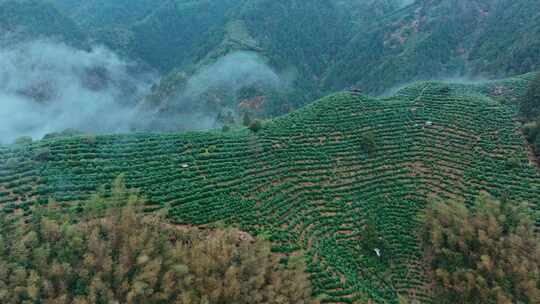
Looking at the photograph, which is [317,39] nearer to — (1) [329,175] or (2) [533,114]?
(2) [533,114]

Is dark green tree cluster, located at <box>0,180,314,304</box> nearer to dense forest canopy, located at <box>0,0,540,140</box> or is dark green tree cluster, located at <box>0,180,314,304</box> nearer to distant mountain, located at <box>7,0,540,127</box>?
dense forest canopy, located at <box>0,0,540,140</box>

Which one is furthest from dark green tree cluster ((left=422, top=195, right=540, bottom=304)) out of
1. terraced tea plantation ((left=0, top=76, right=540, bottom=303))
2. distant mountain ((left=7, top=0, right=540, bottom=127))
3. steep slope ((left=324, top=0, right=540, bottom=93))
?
steep slope ((left=324, top=0, right=540, bottom=93))

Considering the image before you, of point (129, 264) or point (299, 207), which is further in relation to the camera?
point (299, 207)

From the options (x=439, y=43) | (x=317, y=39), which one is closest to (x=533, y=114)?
(x=439, y=43)

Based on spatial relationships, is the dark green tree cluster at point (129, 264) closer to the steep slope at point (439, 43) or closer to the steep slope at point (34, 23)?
the steep slope at point (439, 43)

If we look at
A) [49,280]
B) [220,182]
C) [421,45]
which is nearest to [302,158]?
[220,182]

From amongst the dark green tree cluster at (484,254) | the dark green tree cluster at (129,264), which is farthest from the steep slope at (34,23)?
the dark green tree cluster at (484,254)
